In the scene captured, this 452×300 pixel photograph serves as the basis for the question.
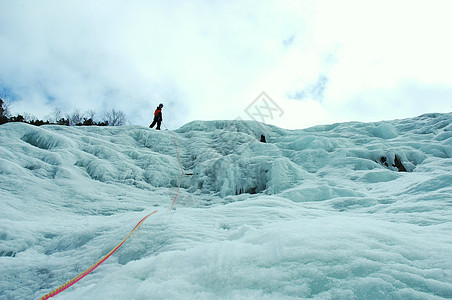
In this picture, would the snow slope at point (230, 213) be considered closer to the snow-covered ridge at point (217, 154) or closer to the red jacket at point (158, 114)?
the snow-covered ridge at point (217, 154)

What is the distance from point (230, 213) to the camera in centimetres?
429

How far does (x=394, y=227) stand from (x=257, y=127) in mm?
10734

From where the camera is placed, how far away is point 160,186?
8.44m

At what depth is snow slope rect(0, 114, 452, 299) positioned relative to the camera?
5.55 feet

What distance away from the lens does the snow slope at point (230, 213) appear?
66.6 inches

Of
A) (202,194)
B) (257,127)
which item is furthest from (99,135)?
(257,127)

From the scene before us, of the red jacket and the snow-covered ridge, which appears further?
the red jacket

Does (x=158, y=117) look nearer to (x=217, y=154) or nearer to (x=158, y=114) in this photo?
(x=158, y=114)

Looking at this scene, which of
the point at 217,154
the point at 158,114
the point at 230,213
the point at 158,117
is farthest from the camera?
the point at 158,117

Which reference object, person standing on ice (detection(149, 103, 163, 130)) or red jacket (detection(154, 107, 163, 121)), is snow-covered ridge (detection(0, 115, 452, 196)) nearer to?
person standing on ice (detection(149, 103, 163, 130))

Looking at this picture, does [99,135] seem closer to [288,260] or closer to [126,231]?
[126,231]

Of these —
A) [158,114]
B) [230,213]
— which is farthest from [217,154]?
[230,213]

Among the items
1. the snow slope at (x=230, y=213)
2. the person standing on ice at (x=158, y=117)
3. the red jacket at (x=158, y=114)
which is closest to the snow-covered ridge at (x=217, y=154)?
the snow slope at (x=230, y=213)

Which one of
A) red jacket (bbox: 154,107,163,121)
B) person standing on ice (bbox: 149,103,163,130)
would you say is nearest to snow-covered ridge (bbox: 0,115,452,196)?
person standing on ice (bbox: 149,103,163,130)
